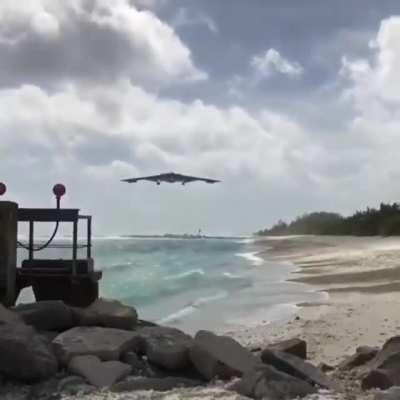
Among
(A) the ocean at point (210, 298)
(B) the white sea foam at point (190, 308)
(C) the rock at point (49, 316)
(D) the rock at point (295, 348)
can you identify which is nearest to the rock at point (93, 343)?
(C) the rock at point (49, 316)

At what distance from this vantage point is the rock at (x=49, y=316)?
11562 mm

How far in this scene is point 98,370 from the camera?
9961mm

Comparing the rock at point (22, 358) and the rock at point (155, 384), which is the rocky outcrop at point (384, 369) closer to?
the rock at point (155, 384)

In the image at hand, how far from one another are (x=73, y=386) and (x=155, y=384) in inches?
44.0

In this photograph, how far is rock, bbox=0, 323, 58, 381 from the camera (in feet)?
32.5

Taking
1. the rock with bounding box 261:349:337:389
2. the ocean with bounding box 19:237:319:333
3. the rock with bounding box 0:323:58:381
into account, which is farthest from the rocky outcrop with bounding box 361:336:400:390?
the ocean with bounding box 19:237:319:333

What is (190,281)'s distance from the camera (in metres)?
41.6

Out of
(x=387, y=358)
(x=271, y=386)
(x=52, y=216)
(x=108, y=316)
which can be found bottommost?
(x=271, y=386)

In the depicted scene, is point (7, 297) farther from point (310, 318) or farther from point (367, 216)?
point (367, 216)

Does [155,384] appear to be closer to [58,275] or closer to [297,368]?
[297,368]

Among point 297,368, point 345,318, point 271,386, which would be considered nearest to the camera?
point 271,386

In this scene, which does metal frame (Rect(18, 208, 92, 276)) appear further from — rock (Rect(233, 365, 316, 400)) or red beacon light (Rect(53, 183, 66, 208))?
rock (Rect(233, 365, 316, 400))

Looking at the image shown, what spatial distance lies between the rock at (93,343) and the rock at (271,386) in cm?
205

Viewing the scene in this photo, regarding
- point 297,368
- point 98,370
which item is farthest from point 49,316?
point 297,368
